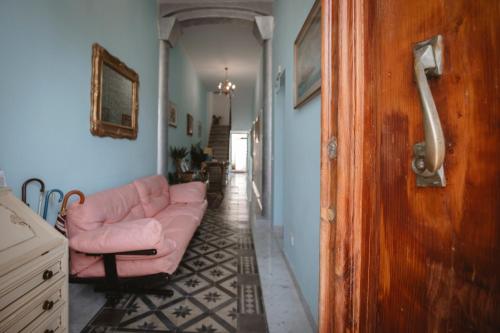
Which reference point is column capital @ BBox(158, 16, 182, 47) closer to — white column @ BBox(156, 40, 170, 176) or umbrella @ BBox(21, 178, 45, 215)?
white column @ BBox(156, 40, 170, 176)

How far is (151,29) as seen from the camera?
400 cm

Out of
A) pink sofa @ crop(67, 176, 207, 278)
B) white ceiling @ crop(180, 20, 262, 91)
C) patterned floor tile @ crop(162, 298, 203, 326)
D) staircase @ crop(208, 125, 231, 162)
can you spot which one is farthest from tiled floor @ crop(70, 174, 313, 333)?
staircase @ crop(208, 125, 231, 162)

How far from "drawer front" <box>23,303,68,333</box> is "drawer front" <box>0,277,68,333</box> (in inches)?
0.5

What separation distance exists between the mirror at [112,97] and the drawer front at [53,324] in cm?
171

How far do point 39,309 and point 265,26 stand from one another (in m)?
4.75

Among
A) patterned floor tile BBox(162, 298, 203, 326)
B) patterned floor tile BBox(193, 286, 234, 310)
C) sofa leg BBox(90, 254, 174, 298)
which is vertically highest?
sofa leg BBox(90, 254, 174, 298)

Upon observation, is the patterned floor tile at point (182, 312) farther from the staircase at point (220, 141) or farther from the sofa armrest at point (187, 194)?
the staircase at point (220, 141)

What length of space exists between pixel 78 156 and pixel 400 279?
267 cm

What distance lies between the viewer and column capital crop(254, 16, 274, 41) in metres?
4.41

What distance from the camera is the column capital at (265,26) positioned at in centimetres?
441

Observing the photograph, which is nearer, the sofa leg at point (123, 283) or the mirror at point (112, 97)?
the sofa leg at point (123, 283)

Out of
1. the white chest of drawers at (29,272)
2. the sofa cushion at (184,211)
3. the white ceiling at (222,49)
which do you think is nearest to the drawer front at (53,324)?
the white chest of drawers at (29,272)

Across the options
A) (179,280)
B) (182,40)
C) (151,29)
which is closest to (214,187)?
(182,40)

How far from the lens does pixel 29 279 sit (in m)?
1.13
